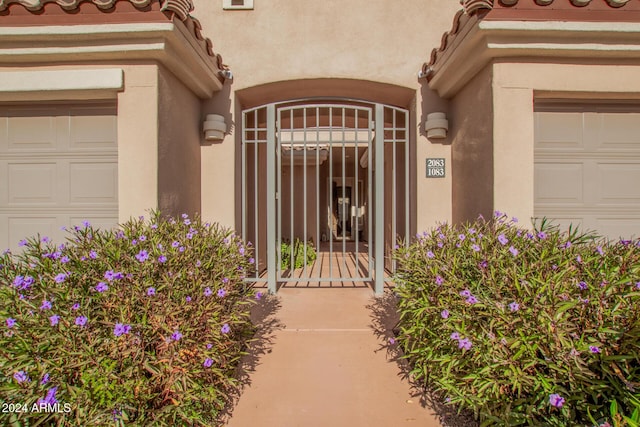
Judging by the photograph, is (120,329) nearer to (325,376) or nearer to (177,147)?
(325,376)

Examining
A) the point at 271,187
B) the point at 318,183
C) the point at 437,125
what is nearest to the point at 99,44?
the point at 271,187

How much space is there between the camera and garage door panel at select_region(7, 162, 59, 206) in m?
4.52

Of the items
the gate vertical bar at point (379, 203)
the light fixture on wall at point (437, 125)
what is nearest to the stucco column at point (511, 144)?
Answer: the light fixture on wall at point (437, 125)

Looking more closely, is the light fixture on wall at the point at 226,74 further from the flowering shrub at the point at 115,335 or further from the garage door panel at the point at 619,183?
the garage door panel at the point at 619,183

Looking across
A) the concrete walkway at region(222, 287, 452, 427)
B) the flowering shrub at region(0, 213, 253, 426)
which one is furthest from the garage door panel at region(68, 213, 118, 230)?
the concrete walkway at region(222, 287, 452, 427)

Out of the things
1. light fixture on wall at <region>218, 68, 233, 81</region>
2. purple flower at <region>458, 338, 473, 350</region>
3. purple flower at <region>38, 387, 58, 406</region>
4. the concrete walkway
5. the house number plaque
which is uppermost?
light fixture on wall at <region>218, 68, 233, 81</region>

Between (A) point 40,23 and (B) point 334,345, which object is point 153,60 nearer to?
(A) point 40,23

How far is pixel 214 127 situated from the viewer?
5.15 meters

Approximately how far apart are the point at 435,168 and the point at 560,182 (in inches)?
65.1

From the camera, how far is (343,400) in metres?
2.62

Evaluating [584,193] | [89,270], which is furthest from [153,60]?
[584,193]

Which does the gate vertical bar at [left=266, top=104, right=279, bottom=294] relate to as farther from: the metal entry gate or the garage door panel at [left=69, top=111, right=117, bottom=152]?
the garage door panel at [left=69, top=111, right=117, bottom=152]

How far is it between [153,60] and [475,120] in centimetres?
424

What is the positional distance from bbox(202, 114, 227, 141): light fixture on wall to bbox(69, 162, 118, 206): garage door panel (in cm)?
140
